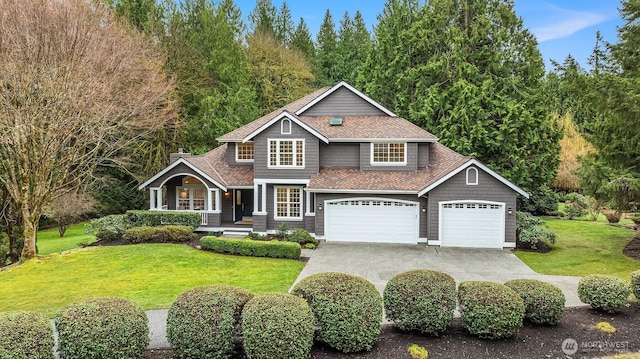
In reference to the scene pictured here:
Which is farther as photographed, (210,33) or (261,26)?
(261,26)

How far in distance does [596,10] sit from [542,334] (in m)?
17.4

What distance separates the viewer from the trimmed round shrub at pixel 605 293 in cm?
836

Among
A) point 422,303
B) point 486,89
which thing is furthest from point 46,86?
point 486,89

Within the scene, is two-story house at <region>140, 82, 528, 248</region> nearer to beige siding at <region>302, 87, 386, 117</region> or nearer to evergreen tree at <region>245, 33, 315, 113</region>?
beige siding at <region>302, 87, 386, 117</region>

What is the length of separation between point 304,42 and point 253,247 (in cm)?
3457

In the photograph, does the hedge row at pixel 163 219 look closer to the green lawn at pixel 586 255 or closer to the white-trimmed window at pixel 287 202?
the white-trimmed window at pixel 287 202

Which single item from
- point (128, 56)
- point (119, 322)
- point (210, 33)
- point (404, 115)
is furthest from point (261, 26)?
point (119, 322)

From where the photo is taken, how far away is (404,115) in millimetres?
27812

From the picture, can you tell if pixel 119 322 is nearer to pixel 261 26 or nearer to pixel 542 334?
pixel 542 334

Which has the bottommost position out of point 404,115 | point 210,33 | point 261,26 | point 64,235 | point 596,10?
point 64,235

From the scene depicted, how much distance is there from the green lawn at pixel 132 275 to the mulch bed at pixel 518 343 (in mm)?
4549

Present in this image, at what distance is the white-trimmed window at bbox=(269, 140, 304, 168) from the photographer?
19.4m

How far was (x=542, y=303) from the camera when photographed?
7699 millimetres

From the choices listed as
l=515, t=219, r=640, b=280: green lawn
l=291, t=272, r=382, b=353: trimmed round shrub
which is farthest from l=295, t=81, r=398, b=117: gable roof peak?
l=291, t=272, r=382, b=353: trimmed round shrub
